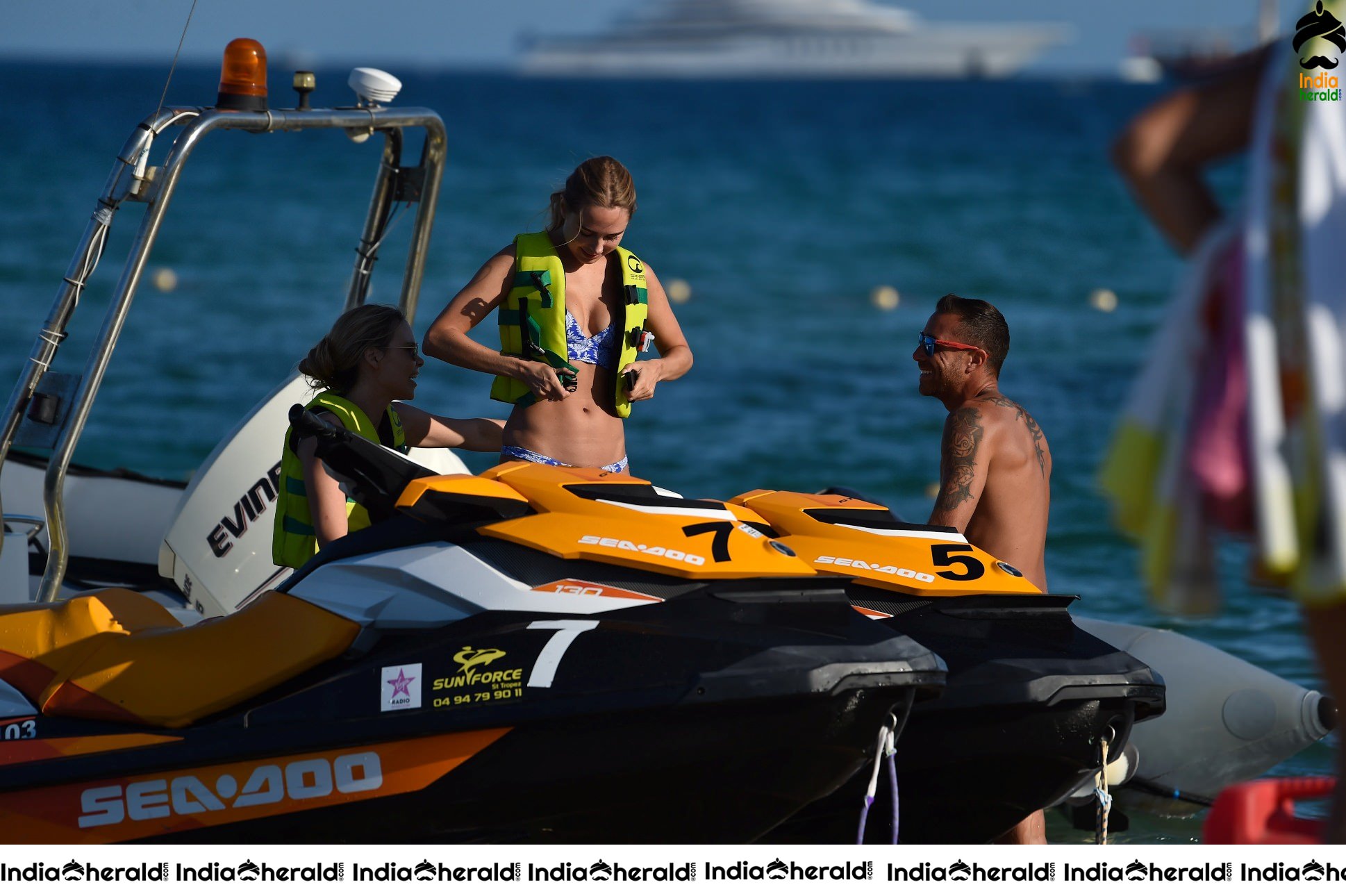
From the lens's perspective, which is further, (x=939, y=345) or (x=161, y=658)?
(x=939, y=345)

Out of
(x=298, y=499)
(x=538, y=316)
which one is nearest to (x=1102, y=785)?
(x=538, y=316)

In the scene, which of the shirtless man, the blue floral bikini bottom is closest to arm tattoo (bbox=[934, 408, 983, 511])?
the shirtless man

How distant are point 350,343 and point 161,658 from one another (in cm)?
78

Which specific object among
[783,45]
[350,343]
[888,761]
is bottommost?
[888,761]

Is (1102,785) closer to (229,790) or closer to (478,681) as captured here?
(478,681)

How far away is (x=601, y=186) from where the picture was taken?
345 cm

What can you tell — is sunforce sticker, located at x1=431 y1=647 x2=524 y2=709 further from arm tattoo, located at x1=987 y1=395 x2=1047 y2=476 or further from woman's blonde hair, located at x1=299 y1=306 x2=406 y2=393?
arm tattoo, located at x1=987 y1=395 x2=1047 y2=476

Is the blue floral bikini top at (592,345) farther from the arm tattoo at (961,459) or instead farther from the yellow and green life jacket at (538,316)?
the arm tattoo at (961,459)

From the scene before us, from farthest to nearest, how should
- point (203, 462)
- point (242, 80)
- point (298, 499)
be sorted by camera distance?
1. point (203, 462)
2. point (242, 80)
3. point (298, 499)

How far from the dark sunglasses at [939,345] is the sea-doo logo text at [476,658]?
1277 mm

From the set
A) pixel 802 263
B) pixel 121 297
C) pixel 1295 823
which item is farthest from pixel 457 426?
pixel 802 263

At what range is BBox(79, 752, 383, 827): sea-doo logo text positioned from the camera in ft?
8.90

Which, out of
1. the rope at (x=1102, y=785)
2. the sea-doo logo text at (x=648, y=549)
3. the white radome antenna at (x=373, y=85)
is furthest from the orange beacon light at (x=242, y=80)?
the rope at (x=1102, y=785)
